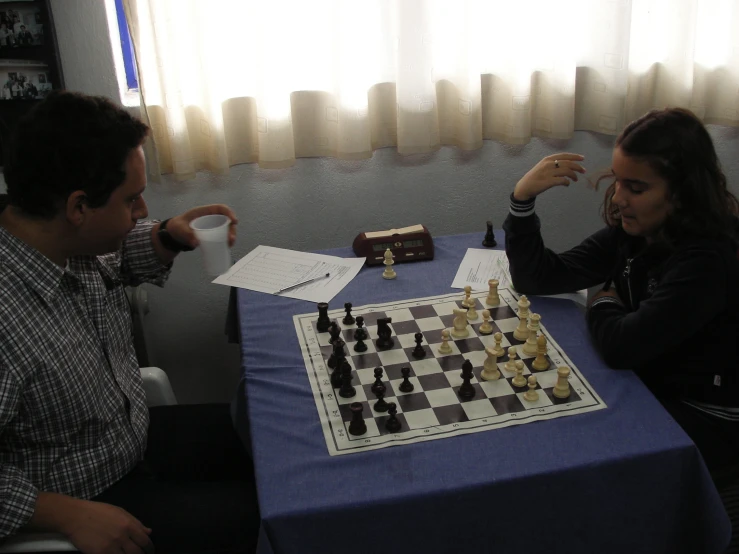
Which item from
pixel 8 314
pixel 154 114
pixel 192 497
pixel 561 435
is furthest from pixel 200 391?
pixel 561 435

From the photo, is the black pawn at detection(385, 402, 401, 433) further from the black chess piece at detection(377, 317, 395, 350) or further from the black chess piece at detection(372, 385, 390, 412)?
the black chess piece at detection(377, 317, 395, 350)

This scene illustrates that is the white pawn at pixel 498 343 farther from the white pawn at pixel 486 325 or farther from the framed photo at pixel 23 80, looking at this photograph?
the framed photo at pixel 23 80

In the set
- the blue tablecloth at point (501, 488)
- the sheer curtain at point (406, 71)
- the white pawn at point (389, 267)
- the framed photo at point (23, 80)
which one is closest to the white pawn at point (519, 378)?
the blue tablecloth at point (501, 488)

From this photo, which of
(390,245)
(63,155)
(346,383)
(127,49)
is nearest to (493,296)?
(390,245)

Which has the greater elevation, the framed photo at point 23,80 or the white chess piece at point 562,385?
the framed photo at point 23,80

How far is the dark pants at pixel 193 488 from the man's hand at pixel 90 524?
10 cm

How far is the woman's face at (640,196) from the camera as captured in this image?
5.29ft

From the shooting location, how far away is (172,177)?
2.39 meters

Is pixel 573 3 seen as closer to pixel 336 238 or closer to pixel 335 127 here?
pixel 335 127

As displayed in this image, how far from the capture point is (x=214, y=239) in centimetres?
161

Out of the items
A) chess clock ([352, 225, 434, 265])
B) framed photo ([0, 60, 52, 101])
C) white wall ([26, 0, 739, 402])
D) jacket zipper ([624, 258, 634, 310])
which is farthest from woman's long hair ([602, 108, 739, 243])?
framed photo ([0, 60, 52, 101])

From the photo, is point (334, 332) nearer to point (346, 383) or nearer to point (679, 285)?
point (346, 383)

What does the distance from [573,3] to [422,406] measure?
1.59 m

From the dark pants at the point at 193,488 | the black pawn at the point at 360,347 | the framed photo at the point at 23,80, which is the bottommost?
the dark pants at the point at 193,488
